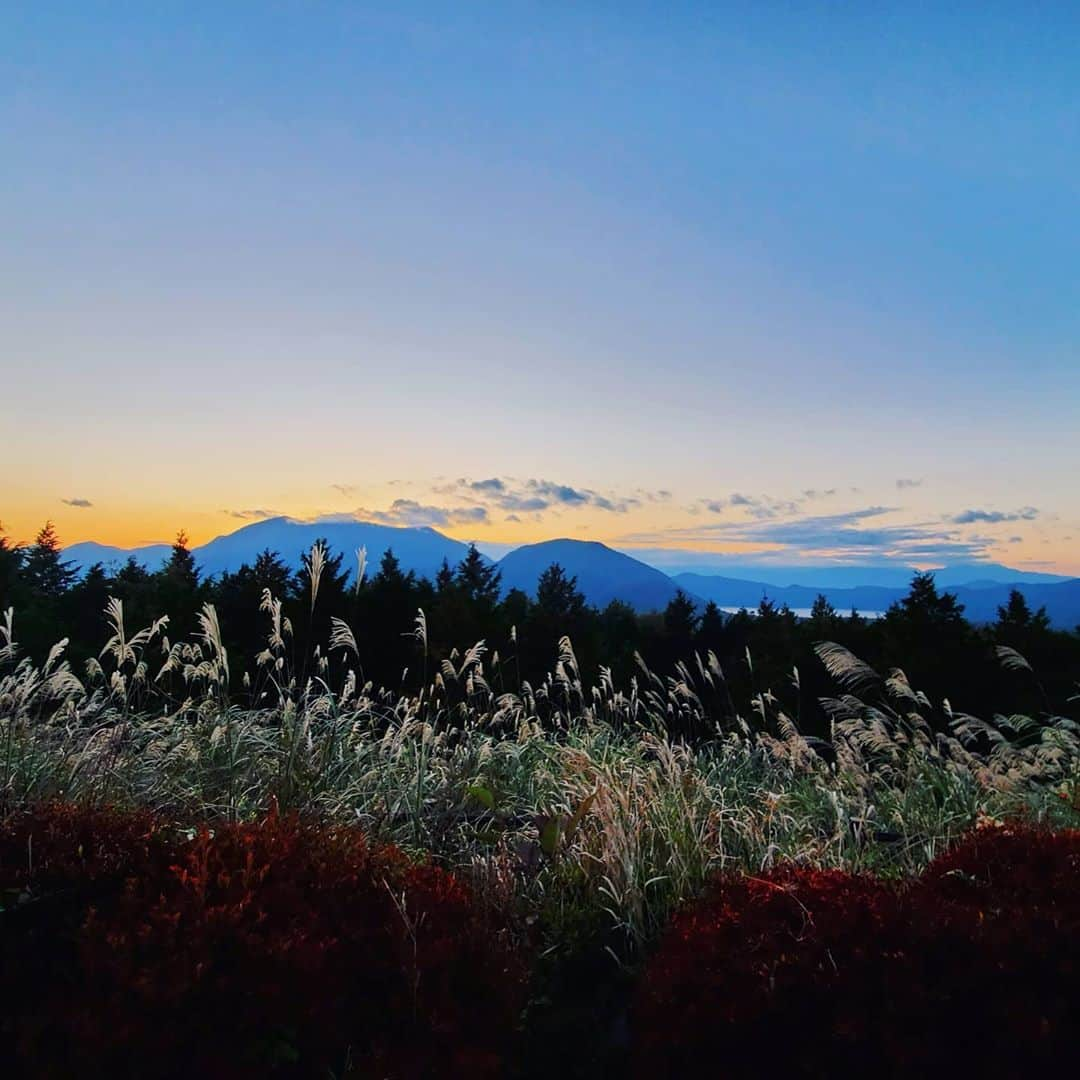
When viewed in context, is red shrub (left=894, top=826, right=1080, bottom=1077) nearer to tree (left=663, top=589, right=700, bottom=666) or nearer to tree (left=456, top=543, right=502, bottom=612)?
tree (left=663, top=589, right=700, bottom=666)

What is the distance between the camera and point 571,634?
1834 centimetres

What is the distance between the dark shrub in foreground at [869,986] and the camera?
218 centimetres

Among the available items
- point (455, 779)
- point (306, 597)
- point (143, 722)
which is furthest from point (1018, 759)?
point (306, 597)

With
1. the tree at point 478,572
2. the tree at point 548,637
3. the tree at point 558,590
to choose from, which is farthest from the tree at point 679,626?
the tree at point 478,572

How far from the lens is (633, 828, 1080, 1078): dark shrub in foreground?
7.16 ft

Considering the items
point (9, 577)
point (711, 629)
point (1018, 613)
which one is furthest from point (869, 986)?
point (9, 577)

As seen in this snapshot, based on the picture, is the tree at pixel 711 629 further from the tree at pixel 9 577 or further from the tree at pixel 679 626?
the tree at pixel 9 577

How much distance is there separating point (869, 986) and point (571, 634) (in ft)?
52.6

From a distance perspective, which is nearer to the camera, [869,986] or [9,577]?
[869,986]

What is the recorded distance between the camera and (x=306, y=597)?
554 inches

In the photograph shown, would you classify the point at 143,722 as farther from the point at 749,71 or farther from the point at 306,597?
the point at 306,597

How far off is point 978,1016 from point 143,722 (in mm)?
5395

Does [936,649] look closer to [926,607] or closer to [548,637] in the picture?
[926,607]

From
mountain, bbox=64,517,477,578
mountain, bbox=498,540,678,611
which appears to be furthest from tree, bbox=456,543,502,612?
mountain, bbox=498,540,678,611
